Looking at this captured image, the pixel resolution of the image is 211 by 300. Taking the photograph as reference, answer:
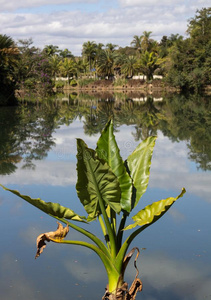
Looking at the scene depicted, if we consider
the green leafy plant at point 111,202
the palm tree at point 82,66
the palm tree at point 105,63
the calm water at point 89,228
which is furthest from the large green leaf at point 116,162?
the palm tree at point 82,66

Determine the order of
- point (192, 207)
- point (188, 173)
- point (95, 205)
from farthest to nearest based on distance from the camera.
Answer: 1. point (188, 173)
2. point (192, 207)
3. point (95, 205)

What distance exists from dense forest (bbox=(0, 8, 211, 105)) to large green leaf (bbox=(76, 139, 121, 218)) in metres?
25.1

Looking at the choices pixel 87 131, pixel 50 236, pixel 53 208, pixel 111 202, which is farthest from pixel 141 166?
pixel 87 131

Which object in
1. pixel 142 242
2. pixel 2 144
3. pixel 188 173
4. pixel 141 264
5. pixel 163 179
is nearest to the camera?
pixel 141 264

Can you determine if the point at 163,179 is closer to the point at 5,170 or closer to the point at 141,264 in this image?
the point at 5,170

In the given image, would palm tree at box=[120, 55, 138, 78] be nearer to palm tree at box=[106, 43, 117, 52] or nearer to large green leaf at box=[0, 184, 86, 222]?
palm tree at box=[106, 43, 117, 52]

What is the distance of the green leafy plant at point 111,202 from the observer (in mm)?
3703

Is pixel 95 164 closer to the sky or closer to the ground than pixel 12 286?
closer to the sky

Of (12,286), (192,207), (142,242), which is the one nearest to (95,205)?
(12,286)

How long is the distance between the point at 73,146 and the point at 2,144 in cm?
203

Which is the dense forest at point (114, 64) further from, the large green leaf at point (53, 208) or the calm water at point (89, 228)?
the large green leaf at point (53, 208)

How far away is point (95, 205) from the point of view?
4082 millimetres

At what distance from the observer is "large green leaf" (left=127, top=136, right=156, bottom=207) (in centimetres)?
419

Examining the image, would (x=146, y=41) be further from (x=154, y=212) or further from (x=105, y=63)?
(x=154, y=212)
